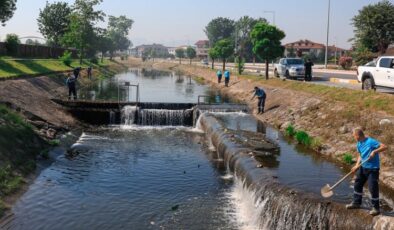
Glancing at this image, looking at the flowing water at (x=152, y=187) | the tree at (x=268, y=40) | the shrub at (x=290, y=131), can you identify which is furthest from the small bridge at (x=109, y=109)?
the tree at (x=268, y=40)

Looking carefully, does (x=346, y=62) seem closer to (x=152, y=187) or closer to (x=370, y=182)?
(x=152, y=187)

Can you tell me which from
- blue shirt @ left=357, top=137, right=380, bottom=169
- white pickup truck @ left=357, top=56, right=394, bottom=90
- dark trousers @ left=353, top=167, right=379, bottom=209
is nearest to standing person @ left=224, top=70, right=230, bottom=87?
white pickup truck @ left=357, top=56, right=394, bottom=90

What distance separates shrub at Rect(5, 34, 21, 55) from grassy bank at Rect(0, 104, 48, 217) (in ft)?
127

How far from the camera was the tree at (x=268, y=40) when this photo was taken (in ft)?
142

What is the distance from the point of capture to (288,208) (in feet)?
41.3

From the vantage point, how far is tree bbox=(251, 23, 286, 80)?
43.3m

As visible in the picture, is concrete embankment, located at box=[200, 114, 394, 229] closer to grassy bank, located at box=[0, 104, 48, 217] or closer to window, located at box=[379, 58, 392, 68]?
grassy bank, located at box=[0, 104, 48, 217]

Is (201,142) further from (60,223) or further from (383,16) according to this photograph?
(383,16)

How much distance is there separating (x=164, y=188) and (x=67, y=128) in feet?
40.4

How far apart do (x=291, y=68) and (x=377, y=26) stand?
24387 millimetres

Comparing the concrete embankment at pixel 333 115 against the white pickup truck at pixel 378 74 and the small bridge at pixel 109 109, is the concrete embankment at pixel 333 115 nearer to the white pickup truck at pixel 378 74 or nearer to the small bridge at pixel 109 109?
the white pickup truck at pixel 378 74

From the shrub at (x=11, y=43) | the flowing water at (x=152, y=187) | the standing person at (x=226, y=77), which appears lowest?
the flowing water at (x=152, y=187)

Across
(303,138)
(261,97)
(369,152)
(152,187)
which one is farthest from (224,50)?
(369,152)

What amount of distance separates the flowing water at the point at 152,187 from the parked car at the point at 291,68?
17.9 m
